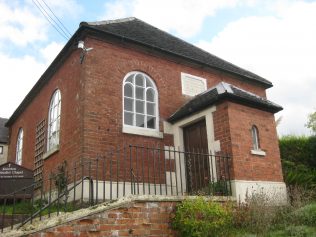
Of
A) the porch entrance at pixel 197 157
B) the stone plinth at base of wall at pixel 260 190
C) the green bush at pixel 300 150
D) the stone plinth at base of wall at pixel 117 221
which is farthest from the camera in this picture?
the green bush at pixel 300 150

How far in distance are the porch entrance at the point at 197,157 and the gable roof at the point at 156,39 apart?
323cm

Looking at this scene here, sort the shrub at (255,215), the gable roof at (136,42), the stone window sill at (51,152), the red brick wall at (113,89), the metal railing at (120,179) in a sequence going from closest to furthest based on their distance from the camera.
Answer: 1. the shrub at (255,215)
2. the metal railing at (120,179)
3. the red brick wall at (113,89)
4. the gable roof at (136,42)
5. the stone window sill at (51,152)

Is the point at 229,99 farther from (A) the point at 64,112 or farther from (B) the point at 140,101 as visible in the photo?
(A) the point at 64,112

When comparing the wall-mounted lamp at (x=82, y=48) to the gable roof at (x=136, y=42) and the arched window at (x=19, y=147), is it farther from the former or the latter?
the arched window at (x=19, y=147)

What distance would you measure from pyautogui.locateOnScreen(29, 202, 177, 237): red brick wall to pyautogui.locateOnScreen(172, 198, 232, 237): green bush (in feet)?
0.75

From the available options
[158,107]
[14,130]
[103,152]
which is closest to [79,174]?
[103,152]

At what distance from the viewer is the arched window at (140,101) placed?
1141 cm

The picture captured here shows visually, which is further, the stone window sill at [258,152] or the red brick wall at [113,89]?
the red brick wall at [113,89]

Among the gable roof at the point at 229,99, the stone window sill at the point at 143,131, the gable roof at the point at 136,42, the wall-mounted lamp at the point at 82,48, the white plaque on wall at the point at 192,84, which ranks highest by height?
the gable roof at the point at 136,42

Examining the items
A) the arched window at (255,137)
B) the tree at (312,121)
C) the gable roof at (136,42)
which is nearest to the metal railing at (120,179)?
the arched window at (255,137)

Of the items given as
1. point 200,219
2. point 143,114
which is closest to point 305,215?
point 200,219

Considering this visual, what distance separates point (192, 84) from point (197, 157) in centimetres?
344

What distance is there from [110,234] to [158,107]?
6048 mm

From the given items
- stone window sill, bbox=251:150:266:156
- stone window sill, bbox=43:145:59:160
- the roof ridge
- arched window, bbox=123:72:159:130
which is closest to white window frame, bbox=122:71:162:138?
arched window, bbox=123:72:159:130
